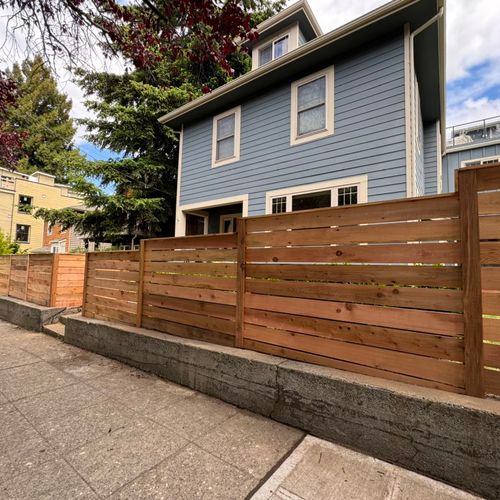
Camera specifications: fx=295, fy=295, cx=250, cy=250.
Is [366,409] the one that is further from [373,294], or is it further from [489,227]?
[489,227]

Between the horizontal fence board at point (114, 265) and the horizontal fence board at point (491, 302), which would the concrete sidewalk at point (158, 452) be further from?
the horizontal fence board at point (114, 265)

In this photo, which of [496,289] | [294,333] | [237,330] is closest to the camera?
[496,289]

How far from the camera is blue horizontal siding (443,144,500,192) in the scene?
10508mm

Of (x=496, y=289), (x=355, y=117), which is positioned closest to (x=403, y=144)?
(x=355, y=117)

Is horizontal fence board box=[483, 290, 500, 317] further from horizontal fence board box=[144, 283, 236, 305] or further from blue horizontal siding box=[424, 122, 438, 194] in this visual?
blue horizontal siding box=[424, 122, 438, 194]

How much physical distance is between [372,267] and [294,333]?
2.84 feet

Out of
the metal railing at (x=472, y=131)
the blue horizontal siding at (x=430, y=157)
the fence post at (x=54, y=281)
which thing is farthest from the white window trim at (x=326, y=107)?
the metal railing at (x=472, y=131)

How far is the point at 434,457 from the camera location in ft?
5.74

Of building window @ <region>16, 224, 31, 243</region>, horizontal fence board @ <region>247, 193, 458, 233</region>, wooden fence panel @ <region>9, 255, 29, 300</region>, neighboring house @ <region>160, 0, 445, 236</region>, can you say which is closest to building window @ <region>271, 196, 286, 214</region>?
neighboring house @ <region>160, 0, 445, 236</region>

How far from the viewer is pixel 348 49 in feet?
18.6

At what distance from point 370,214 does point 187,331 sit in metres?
2.32

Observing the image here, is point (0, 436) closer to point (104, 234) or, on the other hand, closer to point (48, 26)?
point (48, 26)

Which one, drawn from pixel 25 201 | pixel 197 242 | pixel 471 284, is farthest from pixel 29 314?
pixel 25 201

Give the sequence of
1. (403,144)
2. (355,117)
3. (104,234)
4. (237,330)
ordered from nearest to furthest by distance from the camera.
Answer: (237,330) → (403,144) → (355,117) → (104,234)
